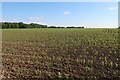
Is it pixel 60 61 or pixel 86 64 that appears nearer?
pixel 86 64

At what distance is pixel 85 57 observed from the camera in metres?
14.9

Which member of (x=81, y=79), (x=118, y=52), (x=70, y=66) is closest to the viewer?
(x=81, y=79)

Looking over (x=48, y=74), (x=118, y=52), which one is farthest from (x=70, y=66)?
(x=118, y=52)

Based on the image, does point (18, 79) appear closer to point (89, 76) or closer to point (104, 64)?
point (89, 76)

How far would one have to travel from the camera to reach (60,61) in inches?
546

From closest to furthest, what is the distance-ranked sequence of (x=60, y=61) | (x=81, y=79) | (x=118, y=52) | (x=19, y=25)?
(x=81, y=79) → (x=60, y=61) → (x=118, y=52) → (x=19, y=25)

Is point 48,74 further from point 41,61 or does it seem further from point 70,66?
point 41,61

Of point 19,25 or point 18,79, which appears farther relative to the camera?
point 19,25

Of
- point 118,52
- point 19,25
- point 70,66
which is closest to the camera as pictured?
point 70,66

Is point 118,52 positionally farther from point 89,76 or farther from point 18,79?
point 18,79

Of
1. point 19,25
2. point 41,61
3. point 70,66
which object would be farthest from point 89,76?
point 19,25

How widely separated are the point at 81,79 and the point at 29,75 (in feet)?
8.13

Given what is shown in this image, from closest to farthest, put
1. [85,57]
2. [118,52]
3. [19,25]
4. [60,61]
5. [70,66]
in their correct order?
[70,66], [60,61], [85,57], [118,52], [19,25]

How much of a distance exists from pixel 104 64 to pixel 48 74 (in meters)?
3.44
